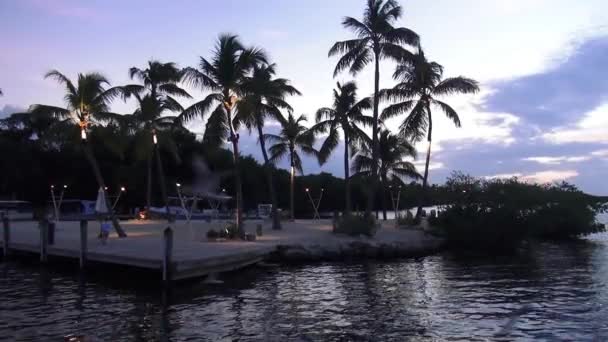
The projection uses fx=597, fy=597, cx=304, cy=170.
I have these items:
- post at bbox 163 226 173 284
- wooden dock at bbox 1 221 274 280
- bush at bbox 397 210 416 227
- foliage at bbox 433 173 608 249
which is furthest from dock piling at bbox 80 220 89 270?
bush at bbox 397 210 416 227

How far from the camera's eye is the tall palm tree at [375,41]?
3519 centimetres

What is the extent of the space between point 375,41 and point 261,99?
25.4ft

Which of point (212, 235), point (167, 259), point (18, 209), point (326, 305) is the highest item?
point (18, 209)

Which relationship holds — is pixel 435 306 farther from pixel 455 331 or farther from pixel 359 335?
pixel 359 335

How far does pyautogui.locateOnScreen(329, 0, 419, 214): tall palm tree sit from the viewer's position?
35.2 metres

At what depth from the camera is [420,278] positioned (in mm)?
22938

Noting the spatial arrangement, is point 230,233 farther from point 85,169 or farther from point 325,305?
point 85,169

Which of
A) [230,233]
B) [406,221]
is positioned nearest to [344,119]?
[406,221]

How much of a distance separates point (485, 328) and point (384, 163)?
40875 mm

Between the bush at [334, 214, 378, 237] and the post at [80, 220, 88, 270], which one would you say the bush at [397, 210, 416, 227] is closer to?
the bush at [334, 214, 378, 237]

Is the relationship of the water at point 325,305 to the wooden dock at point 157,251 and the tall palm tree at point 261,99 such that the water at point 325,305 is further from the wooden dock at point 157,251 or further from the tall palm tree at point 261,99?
the tall palm tree at point 261,99

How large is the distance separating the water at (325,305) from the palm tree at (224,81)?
381 inches

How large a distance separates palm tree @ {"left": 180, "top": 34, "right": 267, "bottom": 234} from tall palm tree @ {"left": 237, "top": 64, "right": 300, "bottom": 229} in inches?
27.5

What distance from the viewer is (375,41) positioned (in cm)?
3600
